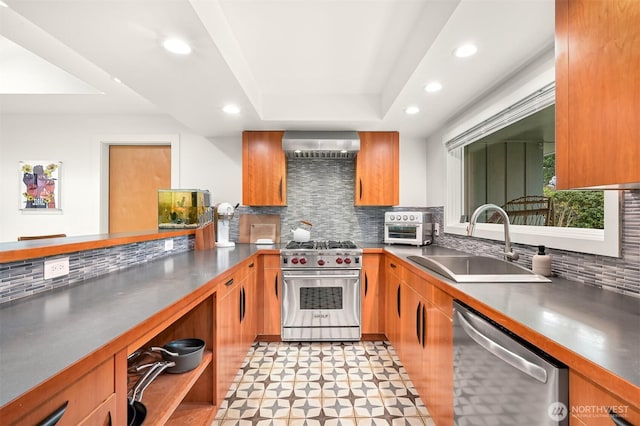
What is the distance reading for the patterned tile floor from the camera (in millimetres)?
1787

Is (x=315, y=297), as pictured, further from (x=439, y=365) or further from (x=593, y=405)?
(x=593, y=405)

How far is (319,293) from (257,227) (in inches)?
44.6

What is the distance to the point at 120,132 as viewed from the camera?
3.50 m

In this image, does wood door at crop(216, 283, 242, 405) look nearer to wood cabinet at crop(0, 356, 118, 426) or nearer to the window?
wood cabinet at crop(0, 356, 118, 426)

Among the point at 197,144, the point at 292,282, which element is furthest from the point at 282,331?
the point at 197,144

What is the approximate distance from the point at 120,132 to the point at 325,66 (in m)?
2.62

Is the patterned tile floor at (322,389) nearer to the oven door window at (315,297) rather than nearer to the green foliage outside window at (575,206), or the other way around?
the oven door window at (315,297)

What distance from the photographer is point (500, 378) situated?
40.6 inches

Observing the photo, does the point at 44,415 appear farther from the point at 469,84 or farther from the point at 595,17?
the point at 469,84

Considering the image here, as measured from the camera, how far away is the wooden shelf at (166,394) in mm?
1153

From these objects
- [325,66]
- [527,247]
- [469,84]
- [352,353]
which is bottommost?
[352,353]

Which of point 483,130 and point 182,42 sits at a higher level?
point 182,42

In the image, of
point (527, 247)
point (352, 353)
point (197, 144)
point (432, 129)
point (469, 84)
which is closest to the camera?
point (527, 247)

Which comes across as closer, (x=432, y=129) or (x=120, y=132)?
(x=432, y=129)
